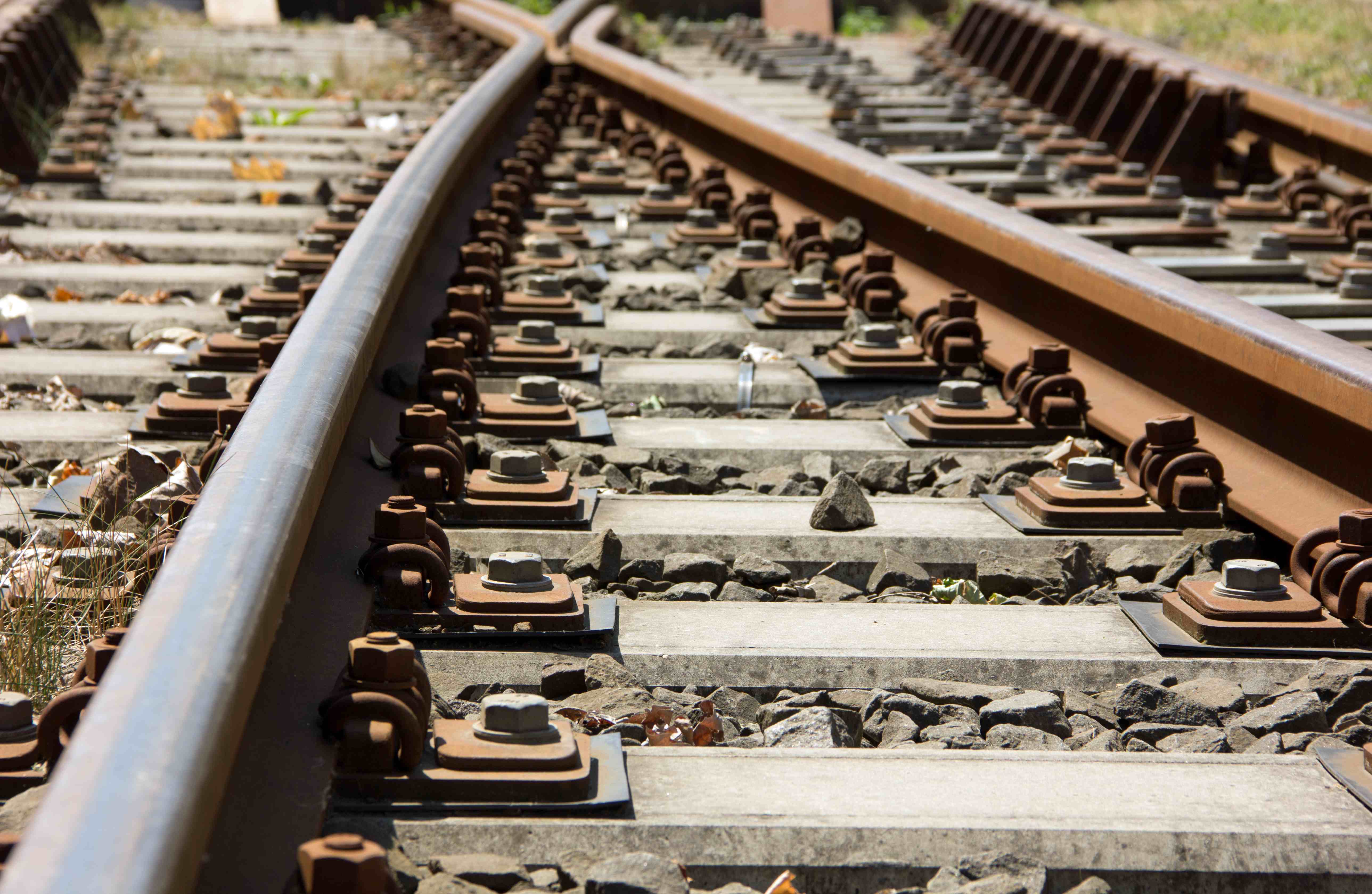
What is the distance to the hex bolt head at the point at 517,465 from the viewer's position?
278 cm

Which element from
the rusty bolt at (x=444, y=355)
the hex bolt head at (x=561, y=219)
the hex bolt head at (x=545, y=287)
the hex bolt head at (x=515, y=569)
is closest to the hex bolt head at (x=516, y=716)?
the hex bolt head at (x=515, y=569)

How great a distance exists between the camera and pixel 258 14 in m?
14.3

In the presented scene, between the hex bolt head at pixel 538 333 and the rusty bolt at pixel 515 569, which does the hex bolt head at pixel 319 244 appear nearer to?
the hex bolt head at pixel 538 333

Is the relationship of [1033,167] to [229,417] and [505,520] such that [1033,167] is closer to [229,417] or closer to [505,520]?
[505,520]

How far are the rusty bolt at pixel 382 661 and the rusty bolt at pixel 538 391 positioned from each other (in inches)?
59.5

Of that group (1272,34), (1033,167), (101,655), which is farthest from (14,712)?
(1272,34)

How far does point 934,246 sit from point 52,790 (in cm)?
354

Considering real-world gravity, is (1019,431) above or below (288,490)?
below

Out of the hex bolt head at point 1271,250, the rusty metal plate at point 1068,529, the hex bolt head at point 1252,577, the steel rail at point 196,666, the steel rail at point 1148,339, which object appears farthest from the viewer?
the hex bolt head at point 1271,250

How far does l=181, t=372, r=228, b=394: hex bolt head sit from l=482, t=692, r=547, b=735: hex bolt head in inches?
70.3

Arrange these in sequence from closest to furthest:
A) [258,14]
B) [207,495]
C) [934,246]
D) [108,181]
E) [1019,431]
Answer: [207,495], [1019,431], [934,246], [108,181], [258,14]

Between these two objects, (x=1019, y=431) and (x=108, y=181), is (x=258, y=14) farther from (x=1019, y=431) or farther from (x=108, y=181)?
(x=1019, y=431)

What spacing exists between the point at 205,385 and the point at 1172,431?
2.07m

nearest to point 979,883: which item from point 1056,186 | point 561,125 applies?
point 1056,186
